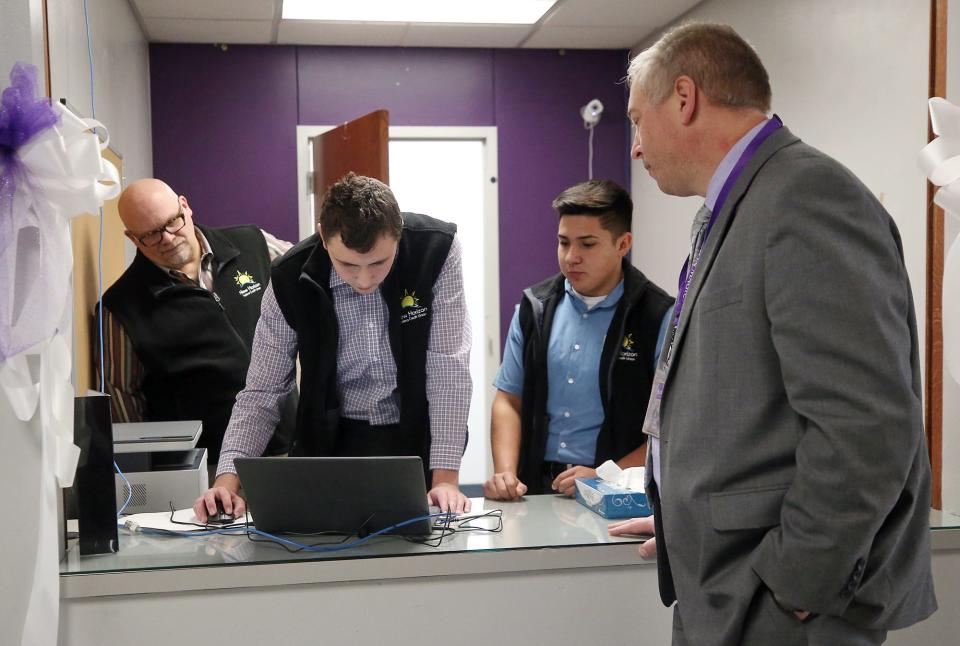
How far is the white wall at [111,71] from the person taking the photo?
2327 millimetres

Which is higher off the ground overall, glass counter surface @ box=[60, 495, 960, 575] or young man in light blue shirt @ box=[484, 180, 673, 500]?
young man in light blue shirt @ box=[484, 180, 673, 500]

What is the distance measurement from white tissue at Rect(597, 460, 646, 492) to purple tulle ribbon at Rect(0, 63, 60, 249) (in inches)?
46.8

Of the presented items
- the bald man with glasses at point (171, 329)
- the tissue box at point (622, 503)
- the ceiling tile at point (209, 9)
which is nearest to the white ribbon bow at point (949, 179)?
the tissue box at point (622, 503)

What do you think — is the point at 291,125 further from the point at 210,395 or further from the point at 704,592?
the point at 704,592

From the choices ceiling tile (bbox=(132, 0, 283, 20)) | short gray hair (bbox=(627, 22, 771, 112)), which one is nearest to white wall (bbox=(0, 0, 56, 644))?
short gray hair (bbox=(627, 22, 771, 112))

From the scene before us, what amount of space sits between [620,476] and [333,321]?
728 mm

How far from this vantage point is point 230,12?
4.34m

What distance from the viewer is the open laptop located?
1.55 metres

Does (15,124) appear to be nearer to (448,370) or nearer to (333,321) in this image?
(333,321)

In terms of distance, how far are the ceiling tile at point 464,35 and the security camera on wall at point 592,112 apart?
1.75 feet

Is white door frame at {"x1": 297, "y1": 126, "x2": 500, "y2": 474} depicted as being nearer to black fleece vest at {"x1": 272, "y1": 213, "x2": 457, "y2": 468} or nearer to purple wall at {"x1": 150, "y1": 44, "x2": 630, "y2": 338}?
purple wall at {"x1": 150, "y1": 44, "x2": 630, "y2": 338}

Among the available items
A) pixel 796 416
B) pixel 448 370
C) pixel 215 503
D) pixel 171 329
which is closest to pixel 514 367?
pixel 448 370

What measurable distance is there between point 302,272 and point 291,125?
315cm

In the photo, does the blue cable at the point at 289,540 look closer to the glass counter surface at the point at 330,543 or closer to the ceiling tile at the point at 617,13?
the glass counter surface at the point at 330,543
